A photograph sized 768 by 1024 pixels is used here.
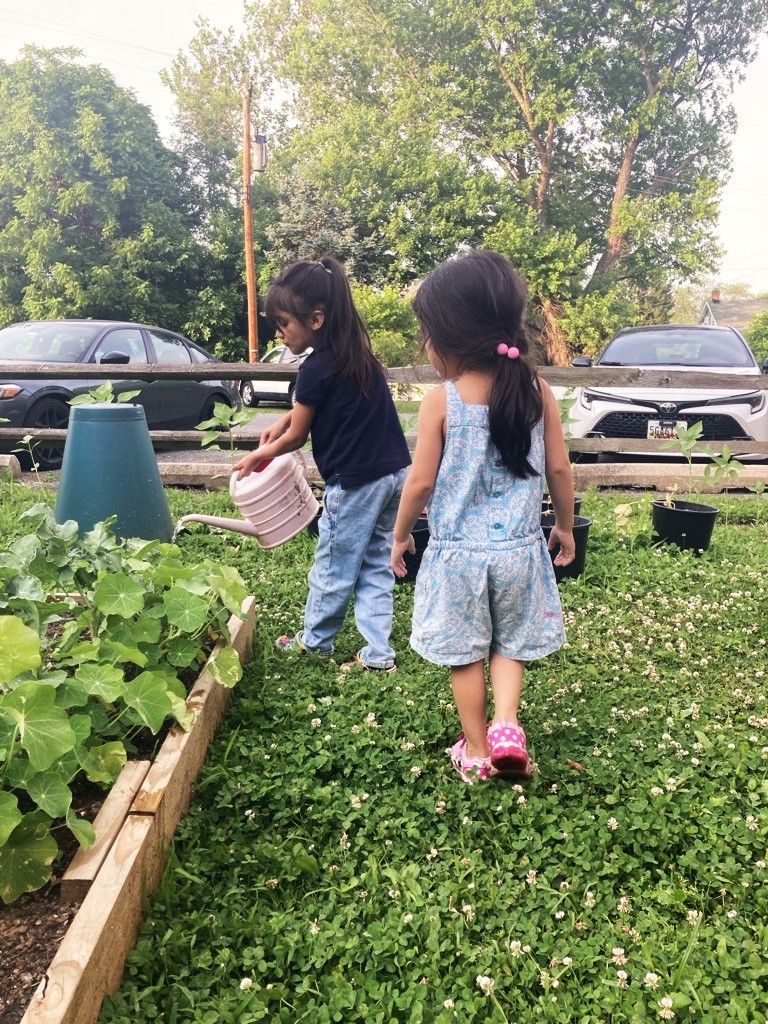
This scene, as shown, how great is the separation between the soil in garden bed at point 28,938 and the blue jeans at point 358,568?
4.84 ft

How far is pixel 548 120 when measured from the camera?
2589 cm

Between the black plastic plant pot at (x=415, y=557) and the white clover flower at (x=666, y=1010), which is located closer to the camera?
the white clover flower at (x=666, y=1010)

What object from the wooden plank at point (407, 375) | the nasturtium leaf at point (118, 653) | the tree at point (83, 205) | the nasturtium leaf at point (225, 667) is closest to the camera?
the nasturtium leaf at point (118, 653)

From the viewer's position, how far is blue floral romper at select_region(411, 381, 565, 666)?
214 cm

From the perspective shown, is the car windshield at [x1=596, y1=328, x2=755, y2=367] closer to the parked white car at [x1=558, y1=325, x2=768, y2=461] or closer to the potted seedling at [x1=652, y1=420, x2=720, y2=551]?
the parked white car at [x1=558, y1=325, x2=768, y2=461]

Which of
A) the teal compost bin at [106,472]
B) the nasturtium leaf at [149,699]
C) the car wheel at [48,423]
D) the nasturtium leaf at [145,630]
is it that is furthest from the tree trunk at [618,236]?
the nasturtium leaf at [149,699]

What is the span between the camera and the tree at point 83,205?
2391 cm

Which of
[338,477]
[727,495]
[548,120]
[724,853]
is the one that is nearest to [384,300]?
[548,120]

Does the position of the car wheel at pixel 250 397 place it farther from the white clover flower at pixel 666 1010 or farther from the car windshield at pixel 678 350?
the white clover flower at pixel 666 1010

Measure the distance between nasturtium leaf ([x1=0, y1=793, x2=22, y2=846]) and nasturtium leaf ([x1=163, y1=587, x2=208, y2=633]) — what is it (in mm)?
795

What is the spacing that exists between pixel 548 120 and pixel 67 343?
75.7 feet

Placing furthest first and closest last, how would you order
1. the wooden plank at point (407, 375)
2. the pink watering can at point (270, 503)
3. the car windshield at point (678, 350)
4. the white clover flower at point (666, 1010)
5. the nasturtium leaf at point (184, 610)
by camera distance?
the car windshield at point (678, 350)
the wooden plank at point (407, 375)
the pink watering can at point (270, 503)
the nasturtium leaf at point (184, 610)
the white clover flower at point (666, 1010)

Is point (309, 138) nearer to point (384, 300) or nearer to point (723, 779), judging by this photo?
point (384, 300)

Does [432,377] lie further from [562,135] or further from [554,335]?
[562,135]
